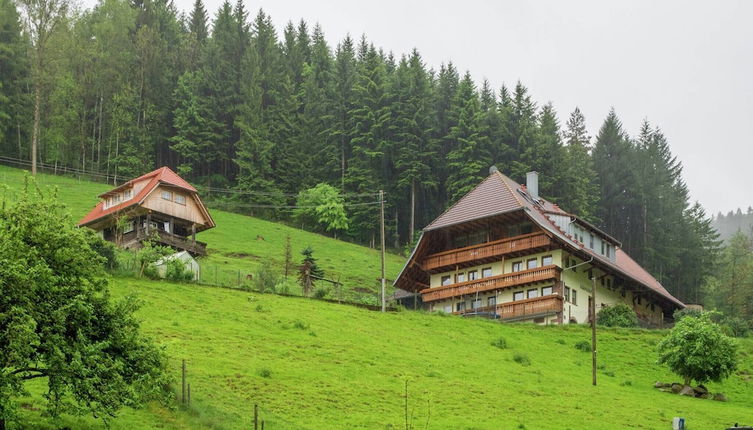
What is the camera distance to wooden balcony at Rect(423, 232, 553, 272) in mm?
68125

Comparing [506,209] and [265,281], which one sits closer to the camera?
[265,281]

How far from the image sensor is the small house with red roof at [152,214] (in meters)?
75.2

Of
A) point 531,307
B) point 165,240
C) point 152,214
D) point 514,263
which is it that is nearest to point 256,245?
point 152,214

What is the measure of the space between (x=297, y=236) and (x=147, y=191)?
2509cm

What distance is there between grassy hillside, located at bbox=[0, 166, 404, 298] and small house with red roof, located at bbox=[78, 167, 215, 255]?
8.32 feet

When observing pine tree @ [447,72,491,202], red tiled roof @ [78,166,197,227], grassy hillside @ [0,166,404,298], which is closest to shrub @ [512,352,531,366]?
grassy hillside @ [0,166,404,298]

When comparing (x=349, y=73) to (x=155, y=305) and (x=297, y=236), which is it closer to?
(x=297, y=236)

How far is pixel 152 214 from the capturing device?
251 ft

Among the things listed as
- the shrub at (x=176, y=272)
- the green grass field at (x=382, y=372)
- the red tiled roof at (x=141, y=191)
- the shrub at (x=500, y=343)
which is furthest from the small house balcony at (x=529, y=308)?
the red tiled roof at (x=141, y=191)

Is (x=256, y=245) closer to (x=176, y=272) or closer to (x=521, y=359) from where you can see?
(x=176, y=272)

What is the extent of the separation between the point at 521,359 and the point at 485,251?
18856 mm

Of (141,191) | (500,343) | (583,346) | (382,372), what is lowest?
(382,372)

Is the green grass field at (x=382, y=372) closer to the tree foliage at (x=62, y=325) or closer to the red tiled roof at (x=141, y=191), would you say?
the tree foliage at (x=62, y=325)

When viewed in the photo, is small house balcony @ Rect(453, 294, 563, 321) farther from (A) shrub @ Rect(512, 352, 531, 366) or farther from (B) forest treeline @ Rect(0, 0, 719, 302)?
(B) forest treeline @ Rect(0, 0, 719, 302)
